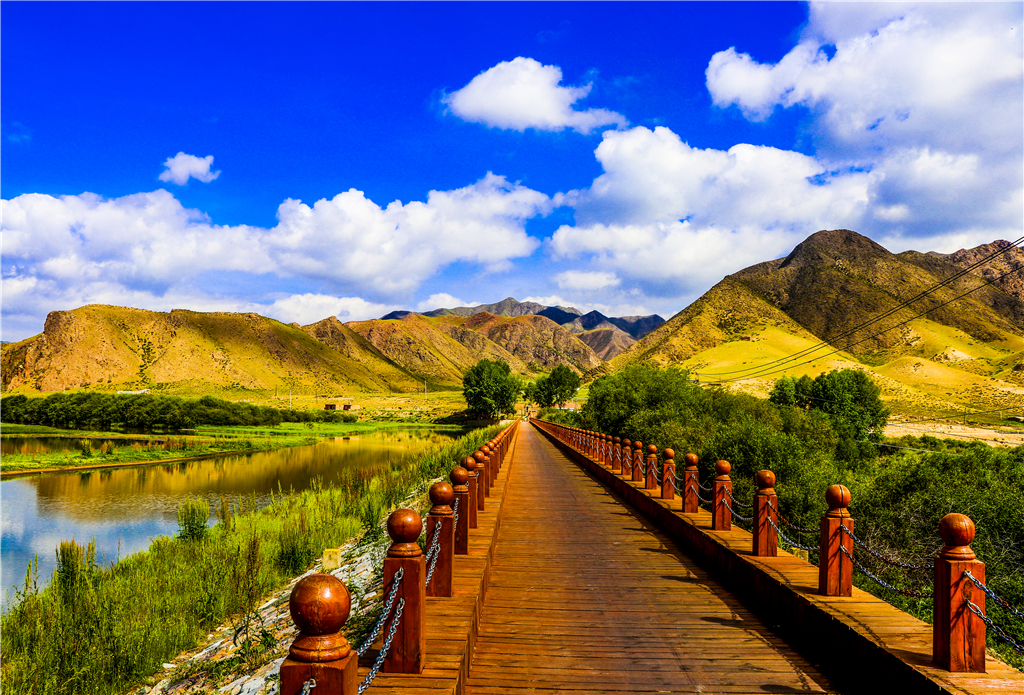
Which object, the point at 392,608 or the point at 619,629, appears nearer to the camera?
the point at 392,608

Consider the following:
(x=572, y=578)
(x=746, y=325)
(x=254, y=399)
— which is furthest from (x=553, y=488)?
(x=746, y=325)

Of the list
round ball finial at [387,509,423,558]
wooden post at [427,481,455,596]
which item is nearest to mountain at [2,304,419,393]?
wooden post at [427,481,455,596]

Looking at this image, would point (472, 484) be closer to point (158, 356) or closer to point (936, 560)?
point (936, 560)

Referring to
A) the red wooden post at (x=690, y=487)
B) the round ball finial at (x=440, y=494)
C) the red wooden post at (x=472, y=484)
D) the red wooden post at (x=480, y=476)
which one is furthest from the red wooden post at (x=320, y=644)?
the red wooden post at (x=690, y=487)

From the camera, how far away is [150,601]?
9.68 meters

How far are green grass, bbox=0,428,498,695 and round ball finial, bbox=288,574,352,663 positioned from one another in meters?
6.36

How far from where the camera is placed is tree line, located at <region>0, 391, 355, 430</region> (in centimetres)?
6131

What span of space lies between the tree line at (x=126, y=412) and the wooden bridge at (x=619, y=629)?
66028 millimetres

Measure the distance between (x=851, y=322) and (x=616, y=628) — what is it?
137401 mm

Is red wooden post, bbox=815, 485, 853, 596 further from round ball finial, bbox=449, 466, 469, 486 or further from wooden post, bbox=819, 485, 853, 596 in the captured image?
round ball finial, bbox=449, 466, 469, 486

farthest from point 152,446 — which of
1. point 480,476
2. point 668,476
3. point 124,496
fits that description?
point 668,476

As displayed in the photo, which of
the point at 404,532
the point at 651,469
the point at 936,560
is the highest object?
the point at 404,532

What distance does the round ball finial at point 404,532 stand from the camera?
3094 millimetres

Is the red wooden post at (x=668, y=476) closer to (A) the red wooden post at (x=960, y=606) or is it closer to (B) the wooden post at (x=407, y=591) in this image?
(A) the red wooden post at (x=960, y=606)
